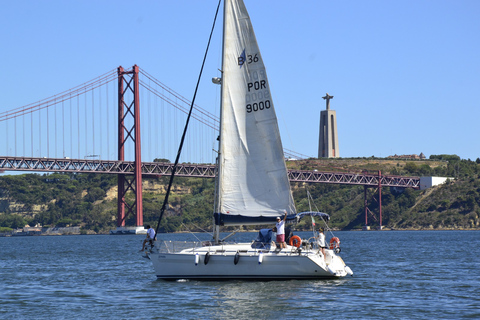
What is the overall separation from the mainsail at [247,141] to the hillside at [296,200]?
251 feet

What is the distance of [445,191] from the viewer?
108250 mm

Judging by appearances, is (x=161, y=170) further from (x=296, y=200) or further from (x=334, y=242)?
(x=334, y=242)

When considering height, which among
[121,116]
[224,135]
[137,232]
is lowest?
[137,232]

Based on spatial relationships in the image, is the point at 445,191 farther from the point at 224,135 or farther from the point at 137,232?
the point at 224,135

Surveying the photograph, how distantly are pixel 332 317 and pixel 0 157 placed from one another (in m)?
Answer: 67.1

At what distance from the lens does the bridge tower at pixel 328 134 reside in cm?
13062


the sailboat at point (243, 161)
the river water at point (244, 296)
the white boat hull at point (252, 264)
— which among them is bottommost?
the river water at point (244, 296)

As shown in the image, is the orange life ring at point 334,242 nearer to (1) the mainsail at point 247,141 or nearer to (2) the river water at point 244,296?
(2) the river water at point 244,296

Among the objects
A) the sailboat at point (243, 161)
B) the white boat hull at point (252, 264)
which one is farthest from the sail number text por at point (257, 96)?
the white boat hull at point (252, 264)

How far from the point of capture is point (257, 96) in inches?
897

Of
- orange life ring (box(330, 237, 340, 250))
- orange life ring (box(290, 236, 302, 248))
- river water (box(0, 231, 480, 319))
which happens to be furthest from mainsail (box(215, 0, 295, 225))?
river water (box(0, 231, 480, 319))

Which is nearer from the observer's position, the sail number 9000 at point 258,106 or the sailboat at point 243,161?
the sailboat at point 243,161

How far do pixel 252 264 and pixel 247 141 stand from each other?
3570mm

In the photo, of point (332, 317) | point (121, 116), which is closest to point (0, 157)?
point (121, 116)
